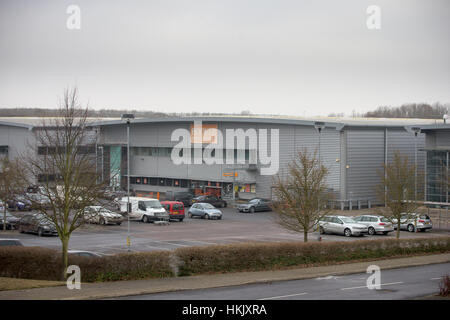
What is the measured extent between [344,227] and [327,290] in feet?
64.8

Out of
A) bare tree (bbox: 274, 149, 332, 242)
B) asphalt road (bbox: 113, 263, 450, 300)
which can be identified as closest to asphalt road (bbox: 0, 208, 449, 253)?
bare tree (bbox: 274, 149, 332, 242)

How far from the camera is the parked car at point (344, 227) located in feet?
117

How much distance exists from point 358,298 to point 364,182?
121ft

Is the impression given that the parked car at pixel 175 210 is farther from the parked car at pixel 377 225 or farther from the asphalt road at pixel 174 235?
the parked car at pixel 377 225

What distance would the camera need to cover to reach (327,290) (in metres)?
16.7

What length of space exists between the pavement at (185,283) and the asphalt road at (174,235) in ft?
31.4

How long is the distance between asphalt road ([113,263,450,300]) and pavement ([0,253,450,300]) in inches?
15.4

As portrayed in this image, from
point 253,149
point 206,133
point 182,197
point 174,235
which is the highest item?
point 206,133

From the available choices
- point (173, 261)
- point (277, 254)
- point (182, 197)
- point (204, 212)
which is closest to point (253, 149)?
point (182, 197)

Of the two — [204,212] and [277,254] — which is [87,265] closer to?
[277,254]

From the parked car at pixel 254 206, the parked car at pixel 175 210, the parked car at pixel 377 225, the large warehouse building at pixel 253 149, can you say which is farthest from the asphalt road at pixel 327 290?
the parked car at pixel 254 206

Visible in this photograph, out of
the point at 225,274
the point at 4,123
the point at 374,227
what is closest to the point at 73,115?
the point at 225,274

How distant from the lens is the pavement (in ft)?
51.3
